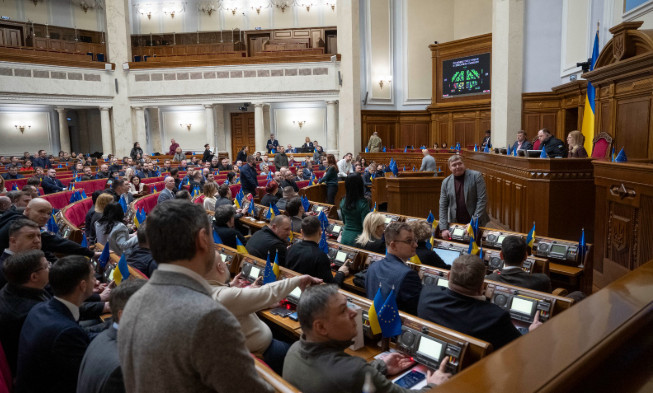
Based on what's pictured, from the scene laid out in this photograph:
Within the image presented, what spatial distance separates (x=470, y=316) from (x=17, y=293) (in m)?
2.70

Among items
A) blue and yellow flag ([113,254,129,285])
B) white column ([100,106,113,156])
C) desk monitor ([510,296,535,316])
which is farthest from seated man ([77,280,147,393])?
white column ([100,106,113,156])

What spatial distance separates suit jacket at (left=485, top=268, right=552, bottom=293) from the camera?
304 cm

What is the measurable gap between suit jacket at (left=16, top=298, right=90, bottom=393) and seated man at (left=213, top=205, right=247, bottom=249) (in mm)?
2724

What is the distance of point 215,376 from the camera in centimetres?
115

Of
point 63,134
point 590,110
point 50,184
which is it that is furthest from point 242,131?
point 590,110

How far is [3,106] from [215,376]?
2221 centimetres

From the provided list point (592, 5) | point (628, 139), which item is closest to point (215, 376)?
point (628, 139)

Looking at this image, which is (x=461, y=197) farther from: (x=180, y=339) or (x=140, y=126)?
(x=140, y=126)

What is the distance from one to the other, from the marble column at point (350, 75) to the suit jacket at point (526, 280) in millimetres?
14002

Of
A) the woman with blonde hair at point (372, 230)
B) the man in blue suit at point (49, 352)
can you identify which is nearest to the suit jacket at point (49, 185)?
the woman with blonde hair at point (372, 230)

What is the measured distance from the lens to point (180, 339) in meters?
1.15

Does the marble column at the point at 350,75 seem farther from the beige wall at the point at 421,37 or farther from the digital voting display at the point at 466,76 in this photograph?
the digital voting display at the point at 466,76

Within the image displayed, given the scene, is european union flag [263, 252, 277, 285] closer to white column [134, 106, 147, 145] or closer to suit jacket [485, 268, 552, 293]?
suit jacket [485, 268, 552, 293]

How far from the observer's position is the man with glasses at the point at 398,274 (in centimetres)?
304
